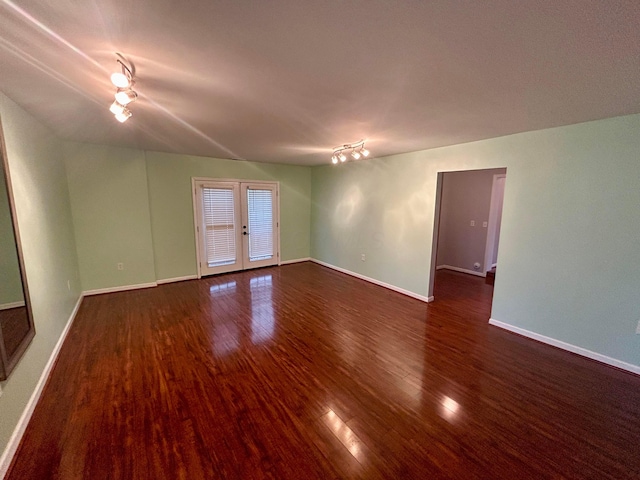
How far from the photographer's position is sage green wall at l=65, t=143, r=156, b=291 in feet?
12.8

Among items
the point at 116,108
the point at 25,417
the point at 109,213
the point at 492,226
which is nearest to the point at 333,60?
the point at 116,108

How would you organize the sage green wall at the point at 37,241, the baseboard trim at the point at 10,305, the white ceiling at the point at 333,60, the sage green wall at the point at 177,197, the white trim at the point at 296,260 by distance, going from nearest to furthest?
the white ceiling at the point at 333,60
the baseboard trim at the point at 10,305
the sage green wall at the point at 37,241
the sage green wall at the point at 177,197
the white trim at the point at 296,260

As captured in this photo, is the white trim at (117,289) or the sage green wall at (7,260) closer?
the sage green wall at (7,260)

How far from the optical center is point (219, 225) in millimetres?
5324

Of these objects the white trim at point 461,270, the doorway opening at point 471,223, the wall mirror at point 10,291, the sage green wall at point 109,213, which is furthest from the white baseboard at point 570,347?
the sage green wall at point 109,213

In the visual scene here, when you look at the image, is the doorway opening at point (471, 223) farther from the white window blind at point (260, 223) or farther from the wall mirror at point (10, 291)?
the wall mirror at point (10, 291)

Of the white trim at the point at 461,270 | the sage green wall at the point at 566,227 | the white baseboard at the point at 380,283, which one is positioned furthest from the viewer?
the white trim at the point at 461,270

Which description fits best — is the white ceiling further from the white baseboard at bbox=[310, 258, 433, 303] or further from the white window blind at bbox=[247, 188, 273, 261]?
the white window blind at bbox=[247, 188, 273, 261]

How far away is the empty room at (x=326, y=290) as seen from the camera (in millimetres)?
1330

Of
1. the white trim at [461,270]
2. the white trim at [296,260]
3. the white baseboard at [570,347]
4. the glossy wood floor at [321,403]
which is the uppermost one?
the white trim at [296,260]

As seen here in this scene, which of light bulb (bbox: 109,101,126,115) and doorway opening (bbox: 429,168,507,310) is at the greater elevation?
light bulb (bbox: 109,101,126,115)

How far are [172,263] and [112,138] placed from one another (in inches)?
89.5

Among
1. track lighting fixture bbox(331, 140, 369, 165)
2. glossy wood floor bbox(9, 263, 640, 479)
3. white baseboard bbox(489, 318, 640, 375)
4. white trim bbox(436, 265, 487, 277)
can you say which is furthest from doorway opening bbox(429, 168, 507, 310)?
glossy wood floor bbox(9, 263, 640, 479)

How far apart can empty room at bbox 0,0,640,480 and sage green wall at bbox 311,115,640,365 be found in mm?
19
